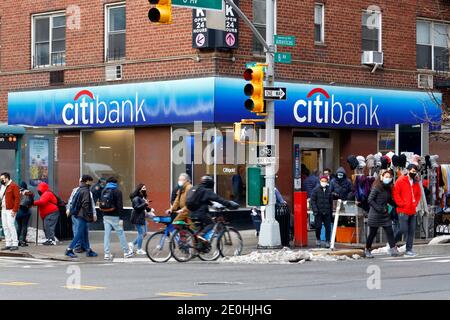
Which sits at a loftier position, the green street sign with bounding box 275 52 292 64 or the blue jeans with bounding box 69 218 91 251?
the green street sign with bounding box 275 52 292 64

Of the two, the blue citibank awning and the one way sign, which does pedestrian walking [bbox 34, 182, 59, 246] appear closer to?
the blue citibank awning

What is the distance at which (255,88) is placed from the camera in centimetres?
2348

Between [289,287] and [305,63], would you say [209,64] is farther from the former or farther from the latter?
[289,287]

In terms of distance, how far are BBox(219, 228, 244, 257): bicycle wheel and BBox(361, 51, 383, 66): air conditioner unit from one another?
1244cm

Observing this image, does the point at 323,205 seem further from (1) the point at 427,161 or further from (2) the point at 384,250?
(1) the point at 427,161

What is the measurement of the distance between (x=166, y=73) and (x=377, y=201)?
32.8ft

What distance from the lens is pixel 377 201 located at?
22.6 metres

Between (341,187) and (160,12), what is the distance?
740cm

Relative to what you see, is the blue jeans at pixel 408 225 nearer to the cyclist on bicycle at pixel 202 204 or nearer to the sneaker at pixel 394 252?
the sneaker at pixel 394 252

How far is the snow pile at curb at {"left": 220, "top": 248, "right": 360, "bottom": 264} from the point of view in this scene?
71.8 ft

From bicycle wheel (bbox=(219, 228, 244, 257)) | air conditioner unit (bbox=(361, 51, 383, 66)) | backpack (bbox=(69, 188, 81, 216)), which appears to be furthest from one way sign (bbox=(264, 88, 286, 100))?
air conditioner unit (bbox=(361, 51, 383, 66))

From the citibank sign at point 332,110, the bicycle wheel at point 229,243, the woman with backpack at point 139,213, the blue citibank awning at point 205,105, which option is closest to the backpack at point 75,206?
the woman with backpack at point 139,213

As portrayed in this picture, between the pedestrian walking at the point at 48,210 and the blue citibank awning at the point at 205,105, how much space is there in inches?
186
